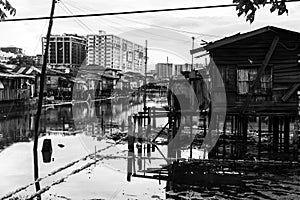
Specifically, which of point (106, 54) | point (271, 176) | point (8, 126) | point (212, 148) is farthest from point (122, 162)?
point (106, 54)

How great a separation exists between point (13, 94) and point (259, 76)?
113 feet

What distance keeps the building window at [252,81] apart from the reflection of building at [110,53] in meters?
39.7

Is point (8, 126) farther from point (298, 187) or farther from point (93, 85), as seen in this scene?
point (93, 85)

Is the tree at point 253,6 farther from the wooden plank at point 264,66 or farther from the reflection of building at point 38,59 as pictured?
the reflection of building at point 38,59

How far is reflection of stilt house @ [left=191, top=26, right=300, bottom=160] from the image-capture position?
17.9m

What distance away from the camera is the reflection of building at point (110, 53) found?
197ft

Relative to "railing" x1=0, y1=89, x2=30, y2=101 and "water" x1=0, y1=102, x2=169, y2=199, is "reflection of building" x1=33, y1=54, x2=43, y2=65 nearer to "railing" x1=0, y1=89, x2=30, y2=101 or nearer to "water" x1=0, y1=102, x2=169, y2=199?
"railing" x1=0, y1=89, x2=30, y2=101

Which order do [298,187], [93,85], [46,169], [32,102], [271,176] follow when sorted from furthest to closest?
[93,85]
[32,102]
[46,169]
[271,176]
[298,187]

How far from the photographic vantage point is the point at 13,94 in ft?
148

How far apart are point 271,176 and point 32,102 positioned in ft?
137

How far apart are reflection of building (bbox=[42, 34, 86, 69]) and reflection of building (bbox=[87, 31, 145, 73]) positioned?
1692 centimetres

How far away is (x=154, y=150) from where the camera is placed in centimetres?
2059

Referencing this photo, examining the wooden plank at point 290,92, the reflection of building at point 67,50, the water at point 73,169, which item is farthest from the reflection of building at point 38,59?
the wooden plank at point 290,92

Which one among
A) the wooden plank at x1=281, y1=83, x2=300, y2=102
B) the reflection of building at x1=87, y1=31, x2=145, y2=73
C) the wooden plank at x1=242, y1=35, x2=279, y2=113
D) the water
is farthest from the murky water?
the reflection of building at x1=87, y1=31, x2=145, y2=73
